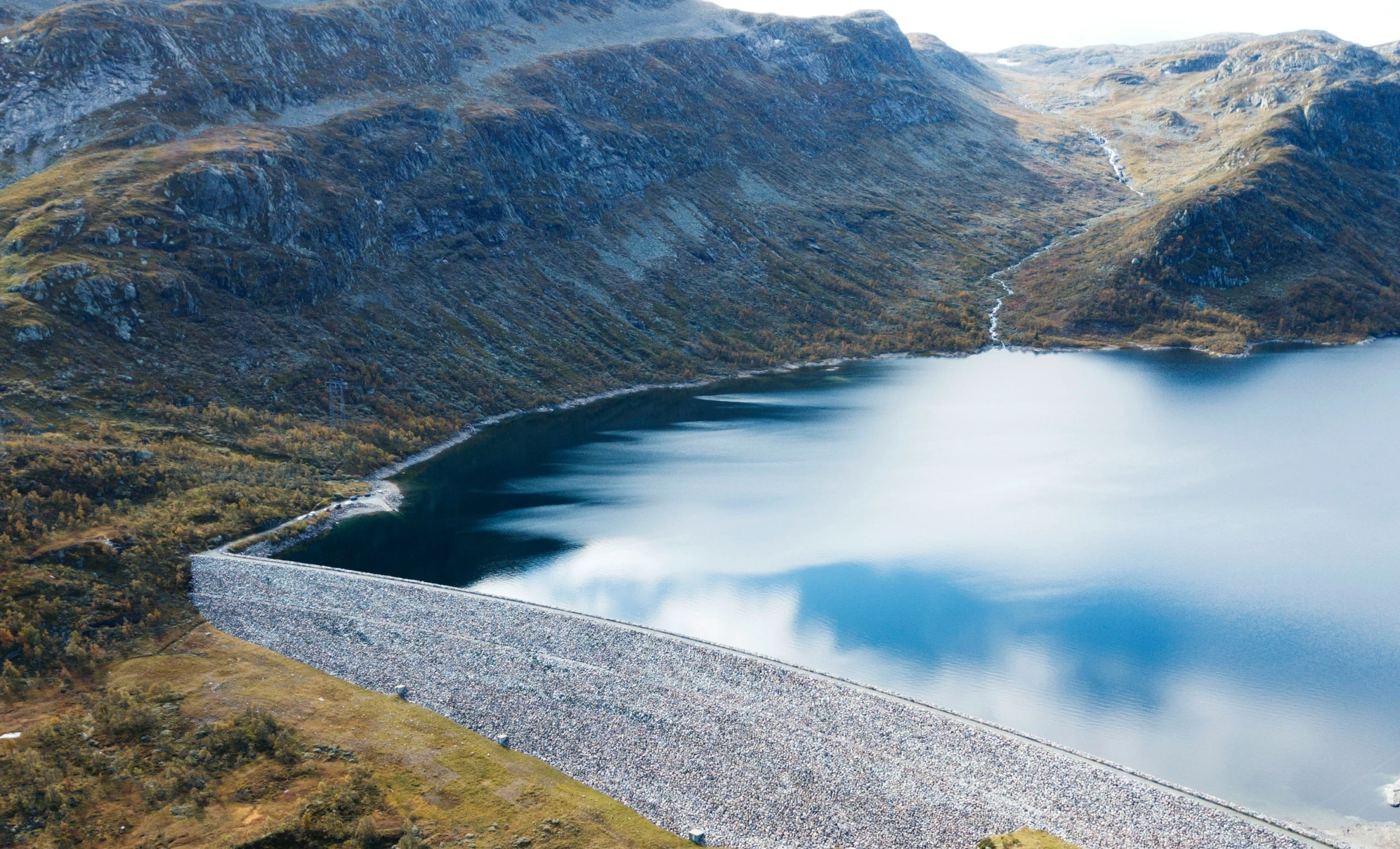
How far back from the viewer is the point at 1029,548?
8100cm

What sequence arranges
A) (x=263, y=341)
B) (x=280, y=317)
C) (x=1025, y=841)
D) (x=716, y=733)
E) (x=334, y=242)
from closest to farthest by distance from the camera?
(x=1025, y=841), (x=716, y=733), (x=263, y=341), (x=280, y=317), (x=334, y=242)

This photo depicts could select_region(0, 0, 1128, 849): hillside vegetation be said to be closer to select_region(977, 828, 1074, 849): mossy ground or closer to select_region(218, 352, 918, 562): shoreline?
select_region(218, 352, 918, 562): shoreline

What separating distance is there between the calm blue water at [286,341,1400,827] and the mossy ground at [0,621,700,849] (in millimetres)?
21081

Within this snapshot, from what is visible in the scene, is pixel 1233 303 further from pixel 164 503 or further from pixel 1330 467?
pixel 164 503

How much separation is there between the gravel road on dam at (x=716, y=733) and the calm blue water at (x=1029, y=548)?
19.2ft

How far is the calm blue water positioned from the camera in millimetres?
54781

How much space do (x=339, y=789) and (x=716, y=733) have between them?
2078cm

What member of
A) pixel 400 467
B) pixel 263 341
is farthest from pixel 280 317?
pixel 400 467

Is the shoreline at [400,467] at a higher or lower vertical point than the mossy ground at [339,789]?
higher

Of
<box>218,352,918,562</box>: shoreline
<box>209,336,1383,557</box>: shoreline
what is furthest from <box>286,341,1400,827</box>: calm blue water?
<box>209,336,1383,557</box>: shoreline

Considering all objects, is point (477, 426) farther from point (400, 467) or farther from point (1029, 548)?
point (1029, 548)

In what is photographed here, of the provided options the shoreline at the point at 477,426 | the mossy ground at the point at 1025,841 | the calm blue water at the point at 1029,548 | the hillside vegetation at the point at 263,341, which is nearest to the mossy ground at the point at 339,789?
the hillside vegetation at the point at 263,341

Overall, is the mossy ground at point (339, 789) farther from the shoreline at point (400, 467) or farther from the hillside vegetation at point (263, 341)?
the shoreline at point (400, 467)

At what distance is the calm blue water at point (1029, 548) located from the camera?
54781mm
